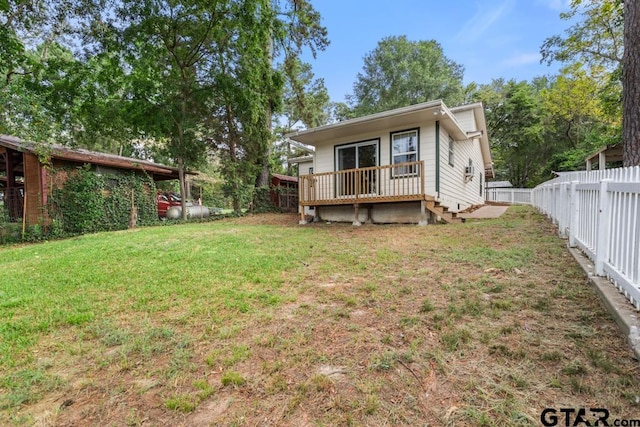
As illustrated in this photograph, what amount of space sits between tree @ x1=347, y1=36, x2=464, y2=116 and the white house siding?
1407cm

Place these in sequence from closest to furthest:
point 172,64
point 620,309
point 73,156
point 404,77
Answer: point 620,309
point 73,156
point 172,64
point 404,77

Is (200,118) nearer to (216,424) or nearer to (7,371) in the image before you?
(7,371)

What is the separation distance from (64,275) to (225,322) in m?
3.37

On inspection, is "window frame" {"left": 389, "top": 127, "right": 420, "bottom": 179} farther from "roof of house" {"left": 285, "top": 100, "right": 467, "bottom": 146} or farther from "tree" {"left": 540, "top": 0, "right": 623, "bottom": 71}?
"tree" {"left": 540, "top": 0, "right": 623, "bottom": 71}

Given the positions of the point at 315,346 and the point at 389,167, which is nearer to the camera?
the point at 315,346

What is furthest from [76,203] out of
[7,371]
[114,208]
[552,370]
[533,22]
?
[533,22]

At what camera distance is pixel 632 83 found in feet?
16.0

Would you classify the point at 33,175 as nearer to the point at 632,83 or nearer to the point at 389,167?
the point at 389,167

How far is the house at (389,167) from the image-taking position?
27.7 feet

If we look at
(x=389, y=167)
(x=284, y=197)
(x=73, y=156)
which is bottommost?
(x=284, y=197)

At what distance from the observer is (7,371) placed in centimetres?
208

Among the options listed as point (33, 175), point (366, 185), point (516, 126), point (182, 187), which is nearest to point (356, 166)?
point (366, 185)

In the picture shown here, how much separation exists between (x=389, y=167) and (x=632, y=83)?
4.78 m

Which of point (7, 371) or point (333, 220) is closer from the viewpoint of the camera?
point (7, 371)
